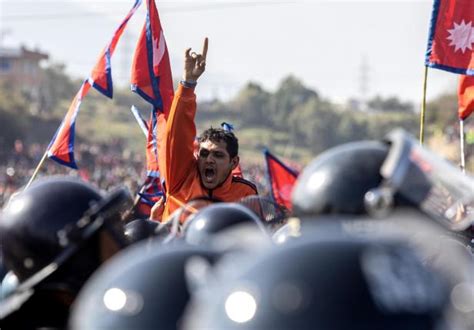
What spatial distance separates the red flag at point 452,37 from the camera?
10180 millimetres

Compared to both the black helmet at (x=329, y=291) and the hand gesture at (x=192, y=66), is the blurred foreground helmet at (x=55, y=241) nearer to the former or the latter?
the black helmet at (x=329, y=291)

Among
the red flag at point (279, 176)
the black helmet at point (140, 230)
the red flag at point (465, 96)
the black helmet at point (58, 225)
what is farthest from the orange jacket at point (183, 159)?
the red flag at point (279, 176)

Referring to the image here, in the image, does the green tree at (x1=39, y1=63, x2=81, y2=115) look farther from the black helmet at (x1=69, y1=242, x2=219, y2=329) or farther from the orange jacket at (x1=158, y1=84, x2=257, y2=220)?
the black helmet at (x1=69, y1=242, x2=219, y2=329)

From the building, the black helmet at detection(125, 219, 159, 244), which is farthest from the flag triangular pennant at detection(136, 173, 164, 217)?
the building

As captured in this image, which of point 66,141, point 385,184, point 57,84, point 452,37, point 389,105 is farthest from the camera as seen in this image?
point 389,105

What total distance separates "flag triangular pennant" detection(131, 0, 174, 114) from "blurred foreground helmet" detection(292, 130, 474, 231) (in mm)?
6362

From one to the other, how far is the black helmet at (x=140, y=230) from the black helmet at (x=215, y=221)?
41cm

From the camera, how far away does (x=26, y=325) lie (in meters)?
4.51

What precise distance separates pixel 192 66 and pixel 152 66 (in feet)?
11.4

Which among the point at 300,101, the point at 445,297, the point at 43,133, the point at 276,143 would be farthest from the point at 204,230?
the point at 300,101

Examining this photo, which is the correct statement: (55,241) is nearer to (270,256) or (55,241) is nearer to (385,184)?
(385,184)

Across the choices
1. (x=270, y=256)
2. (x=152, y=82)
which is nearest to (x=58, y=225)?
(x=270, y=256)

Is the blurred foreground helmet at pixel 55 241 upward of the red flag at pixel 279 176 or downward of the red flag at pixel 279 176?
upward

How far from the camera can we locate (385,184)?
4035mm
